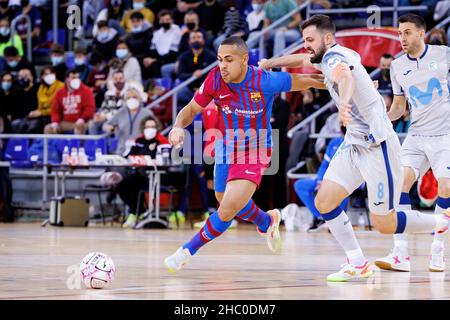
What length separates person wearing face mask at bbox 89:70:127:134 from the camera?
1880 cm

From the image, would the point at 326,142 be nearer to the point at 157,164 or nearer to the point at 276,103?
the point at 276,103

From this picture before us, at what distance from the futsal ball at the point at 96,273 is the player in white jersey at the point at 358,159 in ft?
5.81

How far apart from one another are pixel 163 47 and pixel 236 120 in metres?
12.1

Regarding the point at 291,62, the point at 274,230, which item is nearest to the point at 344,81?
the point at 291,62

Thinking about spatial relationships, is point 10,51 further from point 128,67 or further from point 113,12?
point 128,67

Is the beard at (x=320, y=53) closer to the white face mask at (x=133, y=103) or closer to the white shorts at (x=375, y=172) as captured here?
the white shorts at (x=375, y=172)

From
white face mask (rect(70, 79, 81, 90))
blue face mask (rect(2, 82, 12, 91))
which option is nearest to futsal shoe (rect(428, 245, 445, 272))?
white face mask (rect(70, 79, 81, 90))

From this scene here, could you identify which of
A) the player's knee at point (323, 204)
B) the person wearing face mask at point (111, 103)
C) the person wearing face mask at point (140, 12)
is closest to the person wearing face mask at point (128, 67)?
the person wearing face mask at point (111, 103)

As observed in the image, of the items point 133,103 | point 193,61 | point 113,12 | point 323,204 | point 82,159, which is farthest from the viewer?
point 113,12

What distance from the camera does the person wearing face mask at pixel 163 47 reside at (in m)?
20.4

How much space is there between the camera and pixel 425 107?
373 inches
